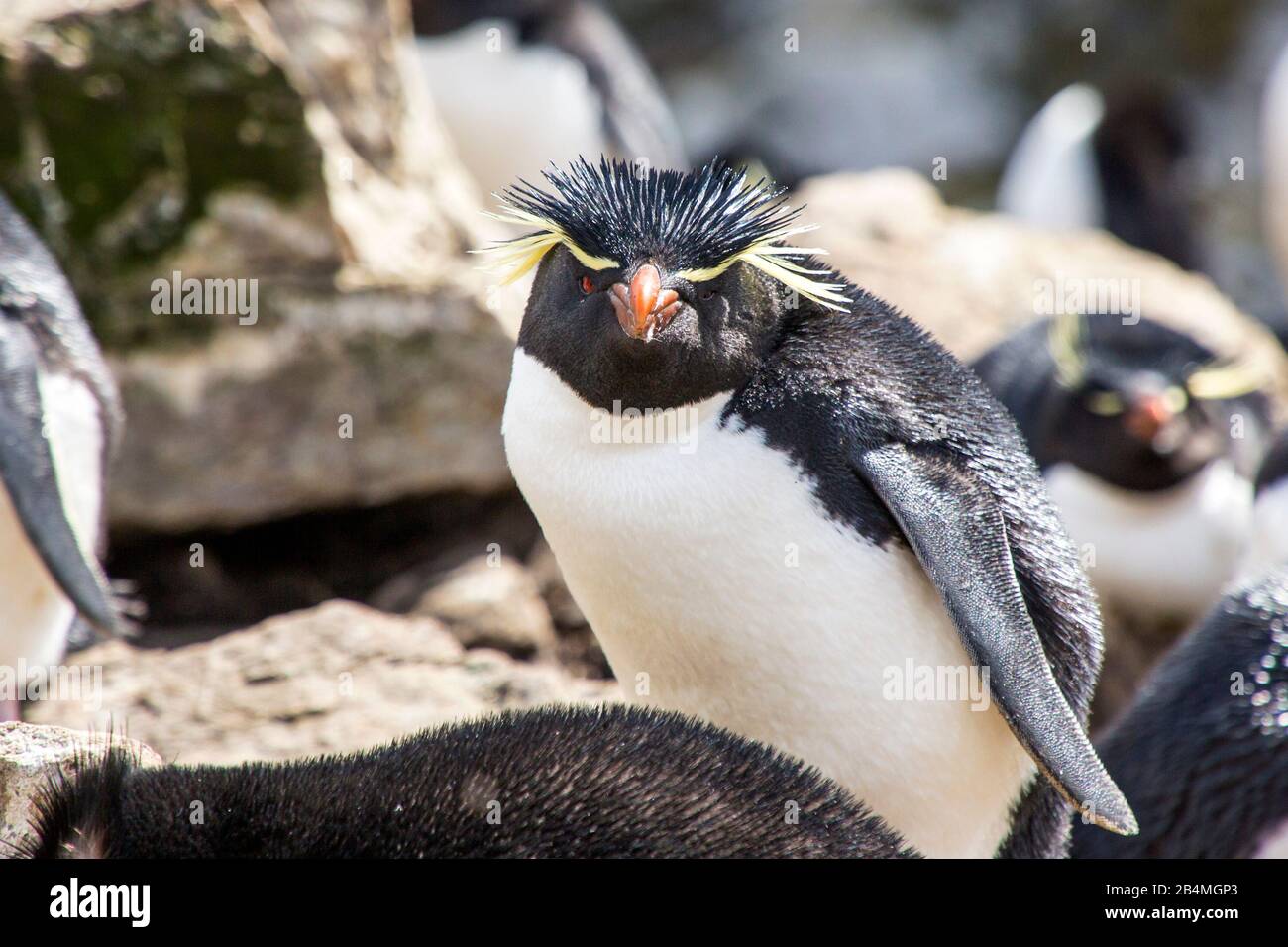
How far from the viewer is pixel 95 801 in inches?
76.7

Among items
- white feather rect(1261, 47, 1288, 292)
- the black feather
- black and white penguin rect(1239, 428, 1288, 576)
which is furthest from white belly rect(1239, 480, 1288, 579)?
white feather rect(1261, 47, 1288, 292)

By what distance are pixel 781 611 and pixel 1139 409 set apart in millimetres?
3123

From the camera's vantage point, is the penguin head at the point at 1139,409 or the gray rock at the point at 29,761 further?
the penguin head at the point at 1139,409

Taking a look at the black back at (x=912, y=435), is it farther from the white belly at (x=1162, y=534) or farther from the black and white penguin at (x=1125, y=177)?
the black and white penguin at (x=1125, y=177)

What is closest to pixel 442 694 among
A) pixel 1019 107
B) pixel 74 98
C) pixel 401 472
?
pixel 401 472

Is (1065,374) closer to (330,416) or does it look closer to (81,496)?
(330,416)

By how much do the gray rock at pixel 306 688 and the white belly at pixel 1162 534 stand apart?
8.42ft

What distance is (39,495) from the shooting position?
3.42 m

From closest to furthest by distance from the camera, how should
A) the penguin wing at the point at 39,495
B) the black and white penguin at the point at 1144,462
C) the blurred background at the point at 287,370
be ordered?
the penguin wing at the point at 39,495 < the blurred background at the point at 287,370 < the black and white penguin at the point at 1144,462

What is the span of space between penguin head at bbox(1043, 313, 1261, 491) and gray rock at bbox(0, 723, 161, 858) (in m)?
3.95

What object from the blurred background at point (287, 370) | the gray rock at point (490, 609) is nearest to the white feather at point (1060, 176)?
the blurred background at point (287, 370)

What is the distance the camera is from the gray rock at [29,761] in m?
2.01
